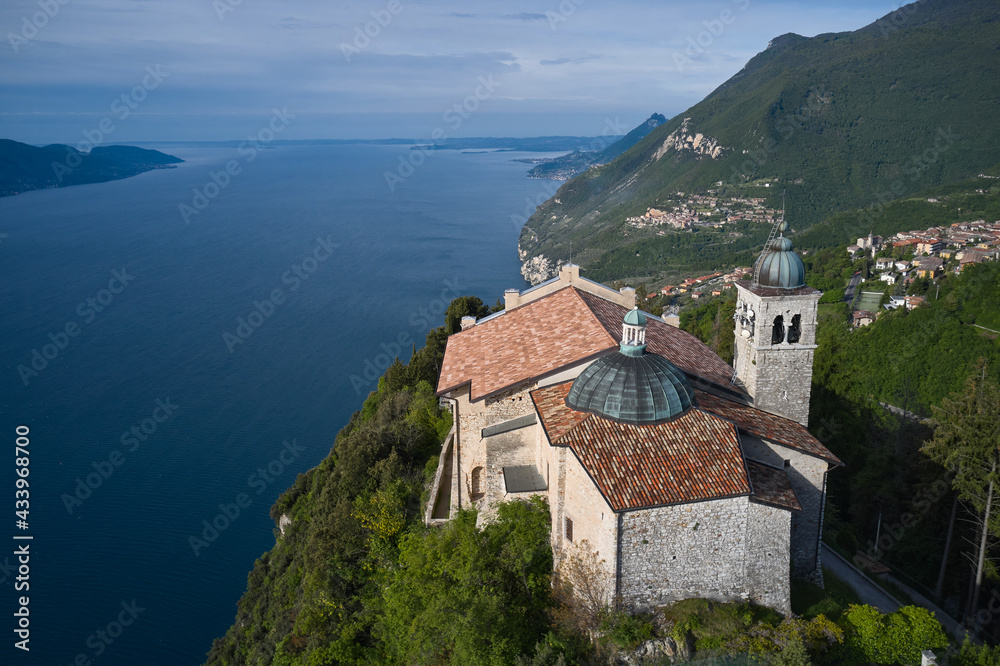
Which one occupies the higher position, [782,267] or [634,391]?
[782,267]

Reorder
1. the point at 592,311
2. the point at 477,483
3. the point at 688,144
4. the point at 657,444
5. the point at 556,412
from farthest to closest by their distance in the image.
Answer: the point at 688,144
the point at 592,311
the point at 477,483
the point at 556,412
the point at 657,444

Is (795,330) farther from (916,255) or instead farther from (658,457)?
(916,255)

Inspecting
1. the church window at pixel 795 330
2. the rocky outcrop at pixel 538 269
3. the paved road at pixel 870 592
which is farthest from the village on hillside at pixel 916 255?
the church window at pixel 795 330

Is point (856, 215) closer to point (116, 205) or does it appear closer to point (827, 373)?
point (827, 373)

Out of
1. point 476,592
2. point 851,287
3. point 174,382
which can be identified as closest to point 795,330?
point 476,592

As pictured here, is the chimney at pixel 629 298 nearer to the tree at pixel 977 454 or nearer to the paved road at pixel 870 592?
the paved road at pixel 870 592

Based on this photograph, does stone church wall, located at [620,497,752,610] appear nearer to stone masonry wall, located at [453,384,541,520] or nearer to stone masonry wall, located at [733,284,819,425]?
stone masonry wall, located at [453,384,541,520]

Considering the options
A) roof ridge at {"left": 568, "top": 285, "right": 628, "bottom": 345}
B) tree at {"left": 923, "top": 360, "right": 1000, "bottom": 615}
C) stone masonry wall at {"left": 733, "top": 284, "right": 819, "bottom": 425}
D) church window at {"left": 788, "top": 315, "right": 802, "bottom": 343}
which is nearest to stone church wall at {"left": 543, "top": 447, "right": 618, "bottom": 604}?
roof ridge at {"left": 568, "top": 285, "right": 628, "bottom": 345}
